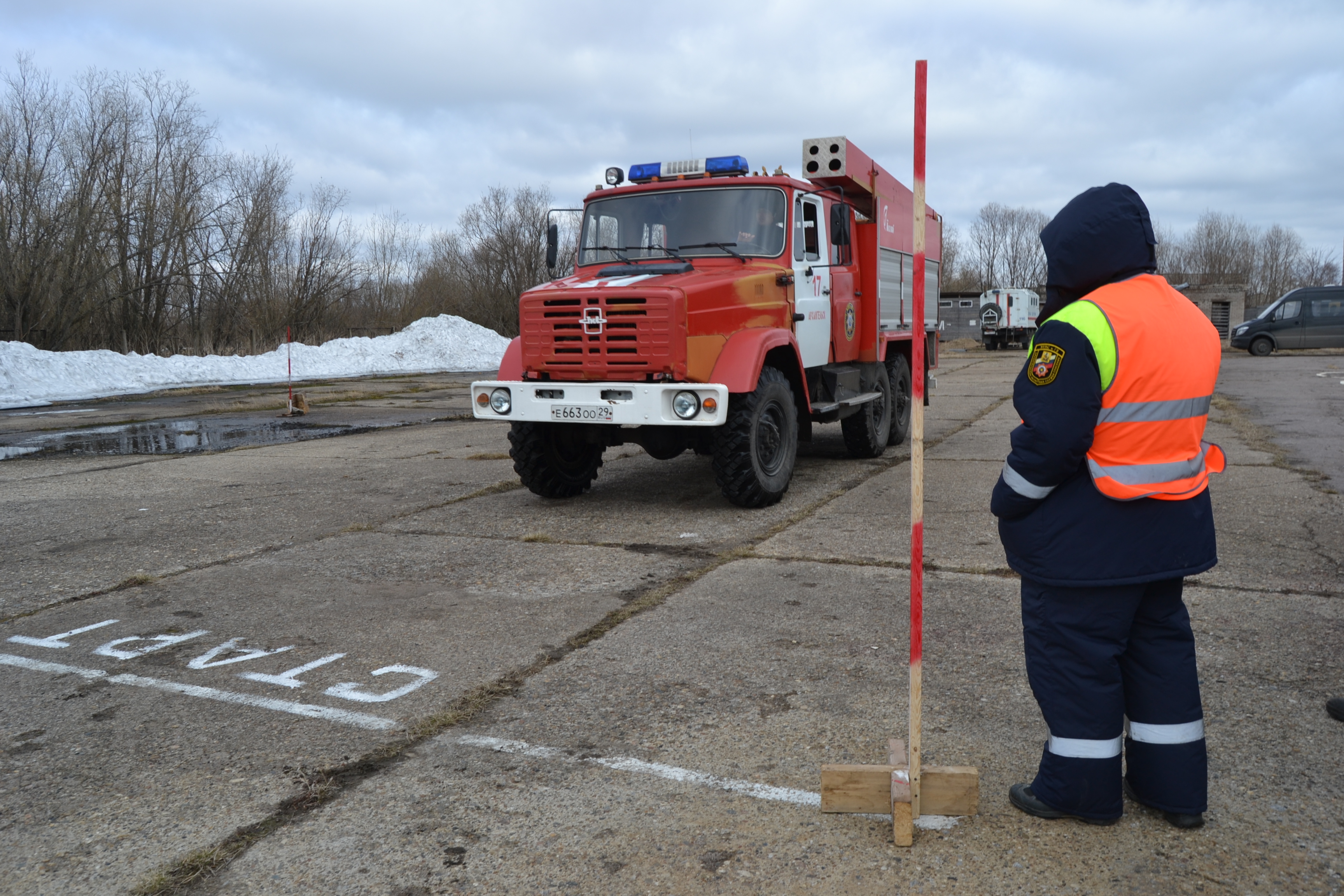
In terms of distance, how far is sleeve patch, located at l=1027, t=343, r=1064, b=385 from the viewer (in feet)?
8.57

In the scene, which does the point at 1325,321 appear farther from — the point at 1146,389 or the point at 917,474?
the point at 917,474

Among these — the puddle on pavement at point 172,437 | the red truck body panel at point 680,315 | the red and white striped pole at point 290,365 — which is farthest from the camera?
the red and white striped pole at point 290,365

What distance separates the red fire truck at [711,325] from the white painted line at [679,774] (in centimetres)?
354

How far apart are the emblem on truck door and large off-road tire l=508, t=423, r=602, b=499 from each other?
71 centimetres

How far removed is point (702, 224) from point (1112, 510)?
5.69m

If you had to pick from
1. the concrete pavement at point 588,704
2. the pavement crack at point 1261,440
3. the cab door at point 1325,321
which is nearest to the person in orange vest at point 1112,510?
the concrete pavement at point 588,704

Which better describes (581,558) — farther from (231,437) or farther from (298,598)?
(231,437)

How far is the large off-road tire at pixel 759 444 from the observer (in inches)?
275

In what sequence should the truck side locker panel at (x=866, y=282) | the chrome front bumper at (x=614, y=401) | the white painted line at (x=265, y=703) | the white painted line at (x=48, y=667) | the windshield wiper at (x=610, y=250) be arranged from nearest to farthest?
the white painted line at (x=265, y=703)
the white painted line at (x=48, y=667)
the chrome front bumper at (x=614, y=401)
the windshield wiper at (x=610, y=250)
the truck side locker panel at (x=866, y=282)

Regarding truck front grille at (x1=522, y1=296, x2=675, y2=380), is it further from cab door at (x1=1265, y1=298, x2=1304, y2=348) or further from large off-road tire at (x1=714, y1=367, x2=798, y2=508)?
cab door at (x1=1265, y1=298, x2=1304, y2=348)

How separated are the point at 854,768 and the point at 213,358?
26.2 m

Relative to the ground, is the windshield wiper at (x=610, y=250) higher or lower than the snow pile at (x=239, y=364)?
higher

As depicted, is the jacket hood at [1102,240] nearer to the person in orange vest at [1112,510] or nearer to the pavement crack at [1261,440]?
the person in orange vest at [1112,510]

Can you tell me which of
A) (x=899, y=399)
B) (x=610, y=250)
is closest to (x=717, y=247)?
(x=610, y=250)
